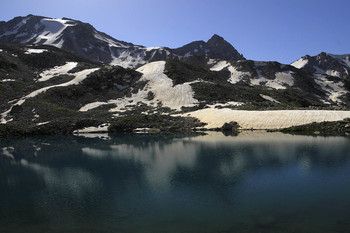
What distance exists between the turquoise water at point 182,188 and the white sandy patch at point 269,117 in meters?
17.2

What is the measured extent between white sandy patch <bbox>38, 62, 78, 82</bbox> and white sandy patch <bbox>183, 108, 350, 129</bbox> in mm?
81801

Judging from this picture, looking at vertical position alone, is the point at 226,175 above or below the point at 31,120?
below

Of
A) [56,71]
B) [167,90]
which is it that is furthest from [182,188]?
[56,71]

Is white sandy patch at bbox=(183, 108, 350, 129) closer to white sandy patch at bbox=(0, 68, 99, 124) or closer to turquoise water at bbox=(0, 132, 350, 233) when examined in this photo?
turquoise water at bbox=(0, 132, 350, 233)

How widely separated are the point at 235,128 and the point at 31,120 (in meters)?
60.0

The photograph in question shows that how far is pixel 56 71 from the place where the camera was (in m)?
147

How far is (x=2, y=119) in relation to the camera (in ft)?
283

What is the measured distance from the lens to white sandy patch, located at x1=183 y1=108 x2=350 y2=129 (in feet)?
245

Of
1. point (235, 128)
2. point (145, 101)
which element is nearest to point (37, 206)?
point (235, 128)

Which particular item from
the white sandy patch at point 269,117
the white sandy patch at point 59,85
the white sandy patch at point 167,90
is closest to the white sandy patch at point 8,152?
the white sandy patch at point 59,85

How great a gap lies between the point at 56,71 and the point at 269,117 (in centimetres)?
11066

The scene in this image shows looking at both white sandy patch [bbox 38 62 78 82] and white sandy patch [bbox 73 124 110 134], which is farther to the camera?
white sandy patch [bbox 38 62 78 82]

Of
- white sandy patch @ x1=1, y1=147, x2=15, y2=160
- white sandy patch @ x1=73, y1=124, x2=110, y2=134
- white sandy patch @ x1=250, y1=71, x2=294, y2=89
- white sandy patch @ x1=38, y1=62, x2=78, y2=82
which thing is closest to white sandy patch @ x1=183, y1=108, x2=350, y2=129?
white sandy patch @ x1=73, y1=124, x2=110, y2=134

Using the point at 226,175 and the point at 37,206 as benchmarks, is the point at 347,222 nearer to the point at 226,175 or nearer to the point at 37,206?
the point at 226,175
